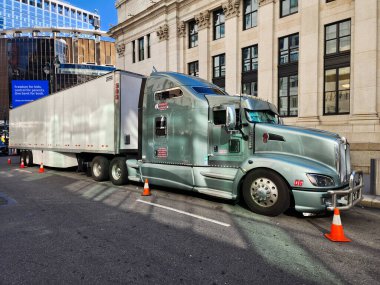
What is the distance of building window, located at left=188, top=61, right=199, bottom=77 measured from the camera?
991 inches

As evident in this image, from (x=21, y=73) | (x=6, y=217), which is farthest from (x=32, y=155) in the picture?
(x=21, y=73)

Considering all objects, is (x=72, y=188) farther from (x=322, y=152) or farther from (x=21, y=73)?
(x=21, y=73)

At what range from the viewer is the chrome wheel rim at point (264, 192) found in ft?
19.6

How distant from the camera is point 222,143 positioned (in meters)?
7.04

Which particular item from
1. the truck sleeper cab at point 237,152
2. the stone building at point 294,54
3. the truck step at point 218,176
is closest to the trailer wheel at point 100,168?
the truck sleeper cab at point 237,152

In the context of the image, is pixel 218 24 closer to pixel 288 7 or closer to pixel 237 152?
pixel 288 7

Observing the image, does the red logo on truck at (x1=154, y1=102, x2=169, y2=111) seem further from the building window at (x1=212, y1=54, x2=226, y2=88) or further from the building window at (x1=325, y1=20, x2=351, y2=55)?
the building window at (x1=212, y1=54, x2=226, y2=88)

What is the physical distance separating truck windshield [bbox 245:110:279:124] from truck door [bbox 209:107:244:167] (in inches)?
18.4

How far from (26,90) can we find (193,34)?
19.7 metres

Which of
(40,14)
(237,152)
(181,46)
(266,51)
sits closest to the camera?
(237,152)

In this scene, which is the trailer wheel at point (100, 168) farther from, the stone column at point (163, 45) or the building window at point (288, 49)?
the stone column at point (163, 45)

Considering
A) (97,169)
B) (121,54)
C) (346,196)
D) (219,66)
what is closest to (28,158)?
(97,169)

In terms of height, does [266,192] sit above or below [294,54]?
below

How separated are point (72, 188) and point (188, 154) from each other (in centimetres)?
456
